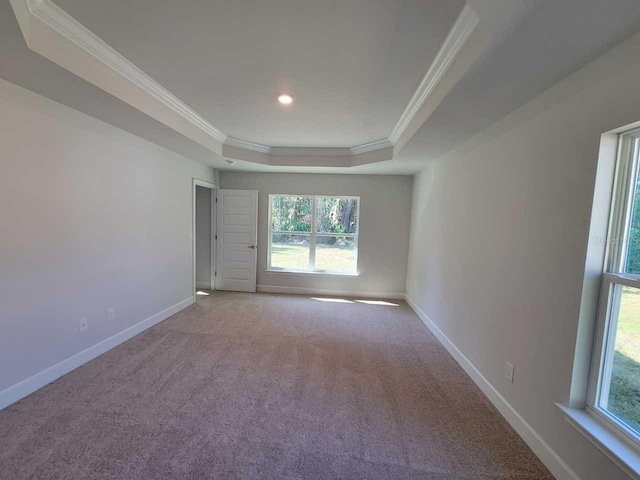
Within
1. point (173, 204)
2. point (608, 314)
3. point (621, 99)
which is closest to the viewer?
point (621, 99)

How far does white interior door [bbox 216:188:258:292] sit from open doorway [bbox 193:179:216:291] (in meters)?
0.11

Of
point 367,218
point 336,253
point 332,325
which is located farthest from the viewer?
point 336,253

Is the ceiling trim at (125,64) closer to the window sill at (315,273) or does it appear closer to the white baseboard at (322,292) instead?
the window sill at (315,273)

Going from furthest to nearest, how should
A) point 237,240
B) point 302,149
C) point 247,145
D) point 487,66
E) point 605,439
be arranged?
point 237,240
point 302,149
point 247,145
point 487,66
point 605,439

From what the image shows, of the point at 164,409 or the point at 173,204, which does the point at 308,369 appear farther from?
the point at 173,204

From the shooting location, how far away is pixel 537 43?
1.30 meters

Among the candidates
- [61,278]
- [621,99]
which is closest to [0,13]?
[61,278]

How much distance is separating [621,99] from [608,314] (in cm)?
103

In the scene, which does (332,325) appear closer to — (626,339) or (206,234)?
(626,339)

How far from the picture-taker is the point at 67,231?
7.89ft

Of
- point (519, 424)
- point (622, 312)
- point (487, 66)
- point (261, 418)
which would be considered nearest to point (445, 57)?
point (487, 66)

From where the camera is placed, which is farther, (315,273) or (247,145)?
(315,273)

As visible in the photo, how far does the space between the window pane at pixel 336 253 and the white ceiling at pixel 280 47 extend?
272cm

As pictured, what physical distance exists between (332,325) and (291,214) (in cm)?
238
